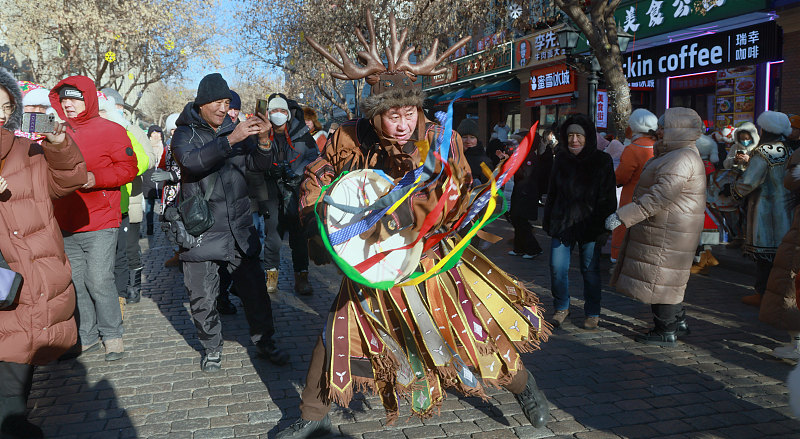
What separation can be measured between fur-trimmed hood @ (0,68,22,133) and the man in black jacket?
1.02 m

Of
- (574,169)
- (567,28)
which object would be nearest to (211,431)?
(574,169)

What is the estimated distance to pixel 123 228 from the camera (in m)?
5.75

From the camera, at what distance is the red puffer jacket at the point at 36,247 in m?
3.16

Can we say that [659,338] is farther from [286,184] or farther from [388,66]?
[286,184]

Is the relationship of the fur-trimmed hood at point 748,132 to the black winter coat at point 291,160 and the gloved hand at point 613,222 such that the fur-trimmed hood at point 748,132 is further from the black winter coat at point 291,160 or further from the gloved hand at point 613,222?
the black winter coat at point 291,160

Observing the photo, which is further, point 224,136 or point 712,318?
point 712,318

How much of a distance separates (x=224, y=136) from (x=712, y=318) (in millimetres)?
4659

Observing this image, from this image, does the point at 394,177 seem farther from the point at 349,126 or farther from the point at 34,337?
the point at 34,337

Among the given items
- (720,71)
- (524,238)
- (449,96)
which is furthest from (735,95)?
(449,96)

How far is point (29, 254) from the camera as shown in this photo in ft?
10.6

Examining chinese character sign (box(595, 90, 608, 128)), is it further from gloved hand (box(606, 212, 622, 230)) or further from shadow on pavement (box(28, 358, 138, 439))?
shadow on pavement (box(28, 358, 138, 439))

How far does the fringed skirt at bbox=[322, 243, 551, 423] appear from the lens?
2.95 m

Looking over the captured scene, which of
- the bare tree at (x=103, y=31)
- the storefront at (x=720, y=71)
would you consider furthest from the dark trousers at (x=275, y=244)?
the bare tree at (x=103, y=31)

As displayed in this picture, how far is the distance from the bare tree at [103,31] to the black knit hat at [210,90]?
18.4 m
